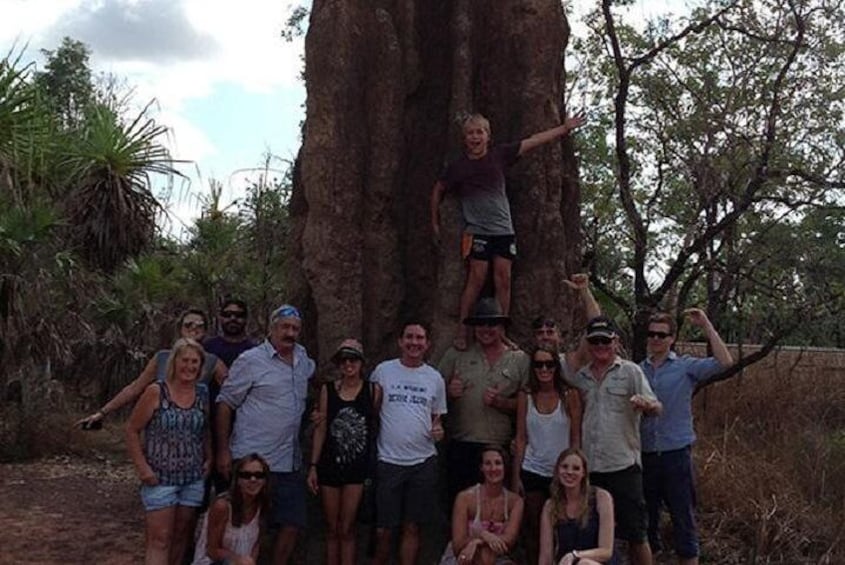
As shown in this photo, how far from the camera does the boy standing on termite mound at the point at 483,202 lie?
20.6 feet

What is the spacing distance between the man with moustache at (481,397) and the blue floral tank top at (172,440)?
54.9 inches

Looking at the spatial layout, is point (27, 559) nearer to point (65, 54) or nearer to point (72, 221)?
point (72, 221)

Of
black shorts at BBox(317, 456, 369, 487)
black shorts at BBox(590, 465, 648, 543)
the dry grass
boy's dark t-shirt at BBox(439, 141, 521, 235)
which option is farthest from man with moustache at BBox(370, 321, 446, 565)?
the dry grass

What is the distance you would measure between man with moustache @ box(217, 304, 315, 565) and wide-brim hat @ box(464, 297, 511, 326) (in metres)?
1.01

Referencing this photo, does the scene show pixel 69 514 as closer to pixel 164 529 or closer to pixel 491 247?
pixel 164 529

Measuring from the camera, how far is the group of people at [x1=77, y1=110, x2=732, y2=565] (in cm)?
528

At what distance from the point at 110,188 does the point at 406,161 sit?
5833 mm

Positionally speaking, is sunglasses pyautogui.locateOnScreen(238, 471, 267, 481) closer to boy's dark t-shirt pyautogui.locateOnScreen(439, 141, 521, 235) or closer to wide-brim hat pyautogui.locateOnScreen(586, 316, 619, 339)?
wide-brim hat pyautogui.locateOnScreen(586, 316, 619, 339)

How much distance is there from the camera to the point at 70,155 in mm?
11922

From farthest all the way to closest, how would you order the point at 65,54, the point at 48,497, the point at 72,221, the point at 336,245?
the point at 65,54 < the point at 72,221 < the point at 48,497 < the point at 336,245

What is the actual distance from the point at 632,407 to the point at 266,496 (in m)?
1.93

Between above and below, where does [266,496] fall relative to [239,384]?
below

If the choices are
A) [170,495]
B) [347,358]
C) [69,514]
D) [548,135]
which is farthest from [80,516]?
[548,135]

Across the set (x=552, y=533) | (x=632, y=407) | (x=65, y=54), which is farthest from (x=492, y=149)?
(x=65, y=54)
